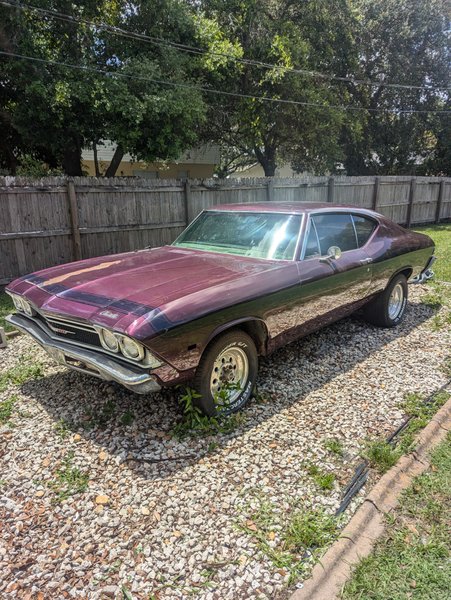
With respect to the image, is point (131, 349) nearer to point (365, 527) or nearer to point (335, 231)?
point (365, 527)

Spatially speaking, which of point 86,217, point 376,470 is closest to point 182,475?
point 376,470

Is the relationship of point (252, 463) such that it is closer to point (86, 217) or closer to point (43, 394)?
point (43, 394)

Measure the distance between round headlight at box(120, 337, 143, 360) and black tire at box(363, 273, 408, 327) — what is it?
140 inches

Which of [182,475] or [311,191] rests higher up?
[311,191]

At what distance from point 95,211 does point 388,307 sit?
563cm

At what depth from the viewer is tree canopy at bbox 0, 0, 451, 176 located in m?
10.3

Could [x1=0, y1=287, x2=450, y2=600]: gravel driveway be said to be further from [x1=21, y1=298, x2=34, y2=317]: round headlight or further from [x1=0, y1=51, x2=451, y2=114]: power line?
[x1=0, y1=51, x2=451, y2=114]: power line

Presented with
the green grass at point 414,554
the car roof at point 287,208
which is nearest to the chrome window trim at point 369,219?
the car roof at point 287,208

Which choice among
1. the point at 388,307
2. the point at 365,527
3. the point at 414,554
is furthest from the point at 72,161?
the point at 414,554

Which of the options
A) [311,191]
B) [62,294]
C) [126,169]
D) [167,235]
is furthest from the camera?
[126,169]

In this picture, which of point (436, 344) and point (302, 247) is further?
point (436, 344)

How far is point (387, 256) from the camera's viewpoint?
5.23 m

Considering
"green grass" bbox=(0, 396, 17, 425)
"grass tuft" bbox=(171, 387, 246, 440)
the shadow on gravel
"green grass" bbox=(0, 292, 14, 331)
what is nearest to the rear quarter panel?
the shadow on gravel

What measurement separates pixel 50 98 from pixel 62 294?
27.1ft
